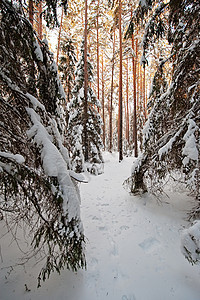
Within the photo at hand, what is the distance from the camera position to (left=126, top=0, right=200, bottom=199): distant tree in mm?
2486

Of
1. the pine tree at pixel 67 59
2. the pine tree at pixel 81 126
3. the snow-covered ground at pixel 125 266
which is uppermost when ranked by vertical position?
the pine tree at pixel 67 59

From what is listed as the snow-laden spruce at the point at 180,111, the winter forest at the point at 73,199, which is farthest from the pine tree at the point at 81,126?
the snow-laden spruce at the point at 180,111

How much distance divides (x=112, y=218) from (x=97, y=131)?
20.6ft

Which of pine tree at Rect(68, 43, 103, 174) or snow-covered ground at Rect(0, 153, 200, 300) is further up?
pine tree at Rect(68, 43, 103, 174)

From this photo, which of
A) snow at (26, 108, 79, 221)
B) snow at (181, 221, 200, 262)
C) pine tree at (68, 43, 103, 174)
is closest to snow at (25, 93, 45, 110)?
snow at (26, 108, 79, 221)

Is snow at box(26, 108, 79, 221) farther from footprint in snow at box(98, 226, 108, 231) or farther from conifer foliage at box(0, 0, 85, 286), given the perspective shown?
footprint in snow at box(98, 226, 108, 231)

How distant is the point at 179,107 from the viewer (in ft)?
11.0

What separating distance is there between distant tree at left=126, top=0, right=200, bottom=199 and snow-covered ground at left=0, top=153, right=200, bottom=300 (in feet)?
3.44

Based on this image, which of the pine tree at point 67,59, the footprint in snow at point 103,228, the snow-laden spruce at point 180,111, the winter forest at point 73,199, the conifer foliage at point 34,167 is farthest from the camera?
the pine tree at point 67,59

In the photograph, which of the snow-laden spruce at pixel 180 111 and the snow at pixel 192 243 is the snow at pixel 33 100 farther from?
the snow at pixel 192 243

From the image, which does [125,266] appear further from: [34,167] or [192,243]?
[34,167]

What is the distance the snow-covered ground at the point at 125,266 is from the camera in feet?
6.17

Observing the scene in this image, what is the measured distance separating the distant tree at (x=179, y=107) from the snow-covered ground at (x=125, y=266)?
1050mm

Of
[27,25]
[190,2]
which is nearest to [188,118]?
[190,2]
